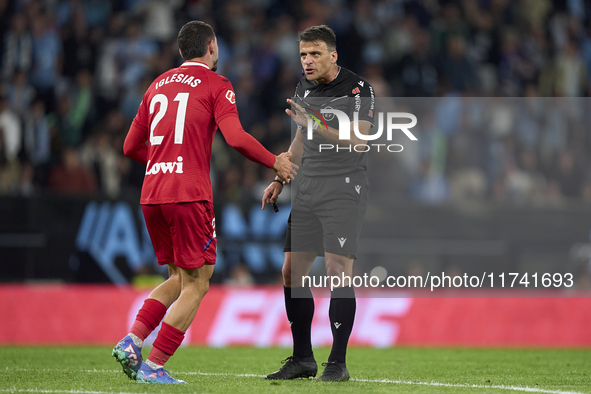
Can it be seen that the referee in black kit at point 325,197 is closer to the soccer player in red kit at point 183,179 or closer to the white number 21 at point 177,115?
the soccer player in red kit at point 183,179

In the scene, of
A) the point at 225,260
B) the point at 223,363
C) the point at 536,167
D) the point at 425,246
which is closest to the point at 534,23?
the point at 536,167

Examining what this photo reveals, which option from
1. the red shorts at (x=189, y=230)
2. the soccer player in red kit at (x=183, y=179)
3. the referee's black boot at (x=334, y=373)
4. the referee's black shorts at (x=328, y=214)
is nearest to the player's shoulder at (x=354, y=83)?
the referee's black shorts at (x=328, y=214)

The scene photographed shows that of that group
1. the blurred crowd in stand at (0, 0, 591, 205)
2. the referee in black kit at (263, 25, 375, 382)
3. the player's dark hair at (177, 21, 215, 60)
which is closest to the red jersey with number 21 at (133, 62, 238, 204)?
the player's dark hair at (177, 21, 215, 60)

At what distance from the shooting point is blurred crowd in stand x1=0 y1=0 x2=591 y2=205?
36.9ft

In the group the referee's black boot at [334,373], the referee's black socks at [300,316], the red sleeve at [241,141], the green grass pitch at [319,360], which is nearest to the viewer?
the green grass pitch at [319,360]

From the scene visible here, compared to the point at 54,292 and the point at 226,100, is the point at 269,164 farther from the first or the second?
the point at 54,292

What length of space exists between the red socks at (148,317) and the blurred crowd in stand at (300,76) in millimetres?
5524

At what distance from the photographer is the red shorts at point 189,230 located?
5.26 m

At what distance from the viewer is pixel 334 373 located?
551cm

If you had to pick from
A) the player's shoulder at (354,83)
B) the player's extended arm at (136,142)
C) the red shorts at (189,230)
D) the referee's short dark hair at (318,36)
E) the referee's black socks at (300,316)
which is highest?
the referee's short dark hair at (318,36)

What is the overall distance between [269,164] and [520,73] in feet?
32.8

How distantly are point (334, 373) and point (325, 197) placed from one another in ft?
3.82

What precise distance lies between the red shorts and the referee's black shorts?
0.77m

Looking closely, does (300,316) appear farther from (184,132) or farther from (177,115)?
(177,115)
